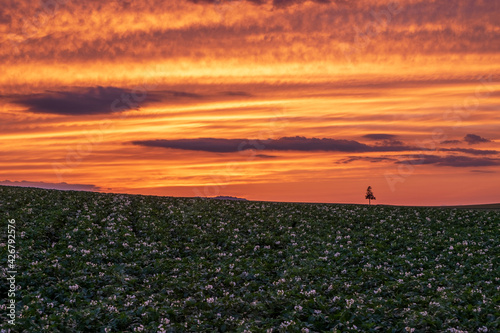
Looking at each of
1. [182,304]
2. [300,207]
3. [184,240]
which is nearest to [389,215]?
[300,207]

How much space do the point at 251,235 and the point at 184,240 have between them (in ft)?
14.3

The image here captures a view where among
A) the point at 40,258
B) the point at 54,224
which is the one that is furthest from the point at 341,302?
the point at 54,224

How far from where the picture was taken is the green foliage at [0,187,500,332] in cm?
1584

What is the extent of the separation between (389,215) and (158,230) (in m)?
18.6

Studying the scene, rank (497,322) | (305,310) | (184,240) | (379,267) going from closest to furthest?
(497,322)
(305,310)
(379,267)
(184,240)

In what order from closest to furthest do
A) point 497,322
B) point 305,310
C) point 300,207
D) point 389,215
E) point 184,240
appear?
point 497,322 → point 305,310 → point 184,240 → point 389,215 → point 300,207

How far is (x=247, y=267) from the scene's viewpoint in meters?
23.0

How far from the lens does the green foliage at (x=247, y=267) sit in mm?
15836

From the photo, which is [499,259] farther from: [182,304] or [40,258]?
[40,258]

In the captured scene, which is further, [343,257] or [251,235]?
[251,235]

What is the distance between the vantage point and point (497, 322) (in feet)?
49.4


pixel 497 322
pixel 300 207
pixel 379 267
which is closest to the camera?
pixel 497 322

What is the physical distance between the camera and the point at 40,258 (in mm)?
23625

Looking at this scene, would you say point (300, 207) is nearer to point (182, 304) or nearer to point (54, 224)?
point (54, 224)
